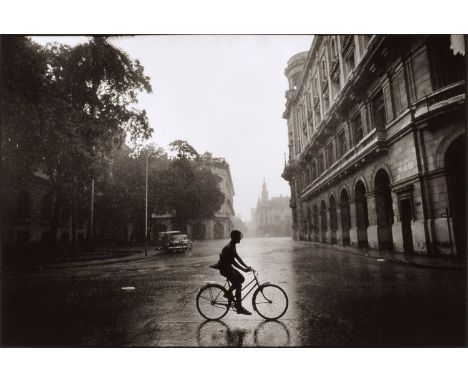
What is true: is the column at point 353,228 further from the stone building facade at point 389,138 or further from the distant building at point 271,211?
the distant building at point 271,211

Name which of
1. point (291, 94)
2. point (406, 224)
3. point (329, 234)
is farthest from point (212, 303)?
point (291, 94)

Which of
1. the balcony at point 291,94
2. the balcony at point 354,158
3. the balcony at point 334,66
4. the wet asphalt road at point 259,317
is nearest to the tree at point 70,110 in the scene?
the wet asphalt road at point 259,317

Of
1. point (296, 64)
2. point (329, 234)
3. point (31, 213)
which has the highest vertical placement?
point (296, 64)

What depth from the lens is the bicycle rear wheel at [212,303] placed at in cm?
588

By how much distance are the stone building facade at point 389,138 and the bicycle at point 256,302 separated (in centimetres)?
464

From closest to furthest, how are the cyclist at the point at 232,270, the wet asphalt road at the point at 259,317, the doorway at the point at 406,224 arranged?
the wet asphalt road at the point at 259,317 < the cyclist at the point at 232,270 < the doorway at the point at 406,224

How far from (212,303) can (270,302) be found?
1.06 metres

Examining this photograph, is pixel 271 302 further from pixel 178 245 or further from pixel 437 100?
pixel 178 245

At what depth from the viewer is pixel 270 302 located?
227 inches

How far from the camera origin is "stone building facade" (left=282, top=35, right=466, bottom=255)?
38.0 ft

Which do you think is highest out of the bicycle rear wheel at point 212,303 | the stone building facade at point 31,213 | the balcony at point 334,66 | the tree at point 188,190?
the balcony at point 334,66

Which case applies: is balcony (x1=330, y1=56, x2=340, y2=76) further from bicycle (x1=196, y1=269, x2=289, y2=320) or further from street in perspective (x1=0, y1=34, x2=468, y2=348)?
bicycle (x1=196, y1=269, x2=289, y2=320)

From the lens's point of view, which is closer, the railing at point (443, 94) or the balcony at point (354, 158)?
the railing at point (443, 94)

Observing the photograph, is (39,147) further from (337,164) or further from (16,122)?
(337,164)
